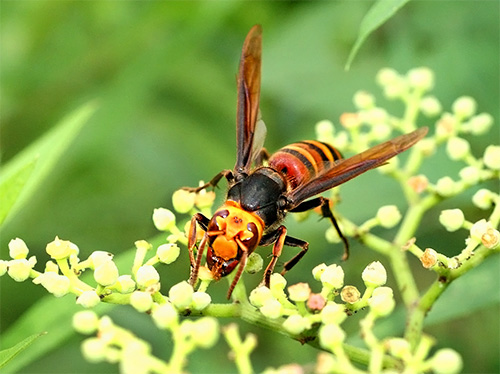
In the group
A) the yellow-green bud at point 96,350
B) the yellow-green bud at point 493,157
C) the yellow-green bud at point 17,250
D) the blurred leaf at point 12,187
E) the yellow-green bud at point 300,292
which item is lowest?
the yellow-green bud at point 493,157

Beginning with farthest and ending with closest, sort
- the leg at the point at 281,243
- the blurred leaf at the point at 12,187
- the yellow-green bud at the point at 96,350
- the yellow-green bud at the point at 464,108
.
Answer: the yellow-green bud at the point at 464,108
the leg at the point at 281,243
the blurred leaf at the point at 12,187
the yellow-green bud at the point at 96,350

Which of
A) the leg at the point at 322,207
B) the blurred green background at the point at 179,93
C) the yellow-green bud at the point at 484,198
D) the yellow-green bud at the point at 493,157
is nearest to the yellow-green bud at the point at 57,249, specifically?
the leg at the point at 322,207

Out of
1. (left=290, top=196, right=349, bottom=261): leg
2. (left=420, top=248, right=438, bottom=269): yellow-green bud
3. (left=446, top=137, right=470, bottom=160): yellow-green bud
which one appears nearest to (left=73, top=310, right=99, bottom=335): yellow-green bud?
(left=420, top=248, right=438, bottom=269): yellow-green bud

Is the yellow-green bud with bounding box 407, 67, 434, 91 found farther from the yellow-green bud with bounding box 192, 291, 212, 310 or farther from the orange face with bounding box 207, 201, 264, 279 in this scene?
the yellow-green bud with bounding box 192, 291, 212, 310

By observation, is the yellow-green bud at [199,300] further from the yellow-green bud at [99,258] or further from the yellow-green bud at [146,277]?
the yellow-green bud at [99,258]

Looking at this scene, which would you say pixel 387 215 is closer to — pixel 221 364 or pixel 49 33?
pixel 221 364

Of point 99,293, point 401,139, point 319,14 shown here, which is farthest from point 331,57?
point 99,293

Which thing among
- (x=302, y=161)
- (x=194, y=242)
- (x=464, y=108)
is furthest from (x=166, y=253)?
(x=464, y=108)

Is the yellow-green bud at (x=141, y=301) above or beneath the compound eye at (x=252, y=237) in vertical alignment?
above
